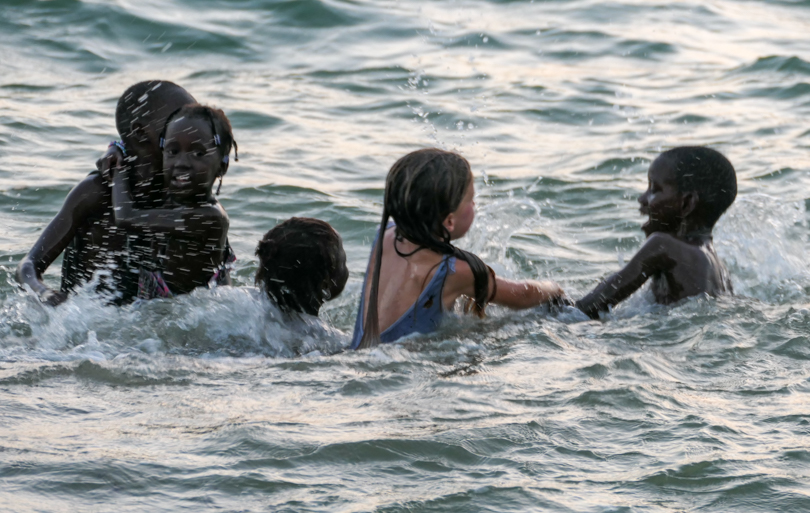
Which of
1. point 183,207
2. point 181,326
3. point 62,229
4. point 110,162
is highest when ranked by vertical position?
point 110,162

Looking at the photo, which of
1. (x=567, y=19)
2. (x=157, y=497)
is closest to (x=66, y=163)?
(x=157, y=497)

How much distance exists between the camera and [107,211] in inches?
201

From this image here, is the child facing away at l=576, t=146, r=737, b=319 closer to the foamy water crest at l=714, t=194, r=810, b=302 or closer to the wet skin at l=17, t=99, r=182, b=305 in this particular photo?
the foamy water crest at l=714, t=194, r=810, b=302

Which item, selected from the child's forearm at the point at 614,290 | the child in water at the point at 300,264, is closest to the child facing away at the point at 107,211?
the child in water at the point at 300,264

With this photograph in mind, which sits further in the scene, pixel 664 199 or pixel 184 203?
pixel 664 199

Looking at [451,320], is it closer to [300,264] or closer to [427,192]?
[427,192]

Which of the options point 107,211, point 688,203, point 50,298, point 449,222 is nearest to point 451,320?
point 449,222

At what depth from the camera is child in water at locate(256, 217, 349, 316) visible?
4.96 m

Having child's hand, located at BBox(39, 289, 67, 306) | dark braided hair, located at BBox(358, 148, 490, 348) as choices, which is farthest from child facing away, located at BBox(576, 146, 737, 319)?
child's hand, located at BBox(39, 289, 67, 306)

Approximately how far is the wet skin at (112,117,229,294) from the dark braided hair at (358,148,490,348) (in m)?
0.85

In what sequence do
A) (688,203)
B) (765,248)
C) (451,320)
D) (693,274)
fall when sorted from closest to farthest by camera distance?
(451,320), (693,274), (688,203), (765,248)

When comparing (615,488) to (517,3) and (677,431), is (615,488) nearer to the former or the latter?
(677,431)

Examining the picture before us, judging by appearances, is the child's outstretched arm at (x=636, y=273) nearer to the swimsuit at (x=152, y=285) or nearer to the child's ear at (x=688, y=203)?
the child's ear at (x=688, y=203)

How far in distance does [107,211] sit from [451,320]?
1.75 meters
